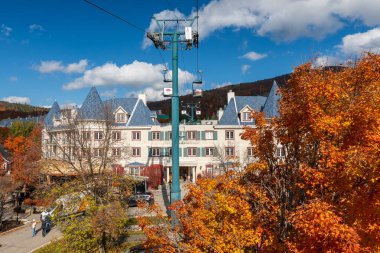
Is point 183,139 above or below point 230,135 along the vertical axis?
below

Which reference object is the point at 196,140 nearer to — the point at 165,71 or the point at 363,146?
the point at 165,71

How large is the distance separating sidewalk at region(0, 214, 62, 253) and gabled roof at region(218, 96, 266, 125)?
85.0 ft

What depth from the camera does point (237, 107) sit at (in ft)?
148

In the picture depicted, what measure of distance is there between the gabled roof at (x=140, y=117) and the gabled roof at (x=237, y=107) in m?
9.99

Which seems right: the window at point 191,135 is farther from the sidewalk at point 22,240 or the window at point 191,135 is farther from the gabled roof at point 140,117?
the sidewalk at point 22,240

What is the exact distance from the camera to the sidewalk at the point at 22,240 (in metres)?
22.5

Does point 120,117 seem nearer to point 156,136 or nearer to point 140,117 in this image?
point 140,117

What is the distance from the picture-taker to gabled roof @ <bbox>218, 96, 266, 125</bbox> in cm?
4401

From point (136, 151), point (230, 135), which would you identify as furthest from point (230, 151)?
point (136, 151)

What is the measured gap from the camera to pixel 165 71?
20.1 m

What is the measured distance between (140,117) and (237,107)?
1371cm

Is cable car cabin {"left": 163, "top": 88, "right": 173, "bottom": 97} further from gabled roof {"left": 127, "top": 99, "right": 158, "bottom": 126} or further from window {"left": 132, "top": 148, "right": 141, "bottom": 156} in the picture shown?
window {"left": 132, "top": 148, "right": 141, "bottom": 156}

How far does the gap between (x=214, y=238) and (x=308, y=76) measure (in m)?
6.15

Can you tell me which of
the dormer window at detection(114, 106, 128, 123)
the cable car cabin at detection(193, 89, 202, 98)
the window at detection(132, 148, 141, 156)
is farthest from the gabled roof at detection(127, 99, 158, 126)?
the cable car cabin at detection(193, 89, 202, 98)
